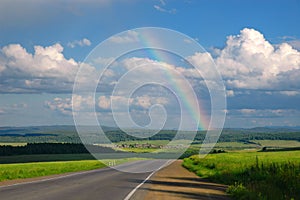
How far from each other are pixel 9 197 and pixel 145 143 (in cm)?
16276

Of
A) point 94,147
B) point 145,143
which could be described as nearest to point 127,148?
point 94,147

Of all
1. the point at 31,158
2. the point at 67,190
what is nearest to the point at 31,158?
the point at 31,158

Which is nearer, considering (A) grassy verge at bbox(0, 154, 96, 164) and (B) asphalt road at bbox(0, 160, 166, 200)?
(B) asphalt road at bbox(0, 160, 166, 200)

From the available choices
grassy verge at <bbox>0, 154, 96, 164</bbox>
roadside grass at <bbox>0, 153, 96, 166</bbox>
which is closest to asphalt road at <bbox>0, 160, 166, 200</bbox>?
grassy verge at <bbox>0, 154, 96, 164</bbox>

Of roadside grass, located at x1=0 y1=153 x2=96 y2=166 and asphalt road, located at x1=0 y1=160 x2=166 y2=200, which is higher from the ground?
asphalt road, located at x1=0 y1=160 x2=166 y2=200

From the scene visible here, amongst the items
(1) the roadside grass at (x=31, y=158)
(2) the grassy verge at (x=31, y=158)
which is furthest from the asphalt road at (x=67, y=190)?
(1) the roadside grass at (x=31, y=158)

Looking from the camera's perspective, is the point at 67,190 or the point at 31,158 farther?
the point at 31,158

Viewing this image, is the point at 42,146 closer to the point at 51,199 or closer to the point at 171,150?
the point at 171,150

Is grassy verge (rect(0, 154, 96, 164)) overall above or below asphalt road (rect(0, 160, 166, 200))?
below

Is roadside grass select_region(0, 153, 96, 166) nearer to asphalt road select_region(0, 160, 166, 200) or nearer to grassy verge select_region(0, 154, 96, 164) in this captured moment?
grassy verge select_region(0, 154, 96, 164)

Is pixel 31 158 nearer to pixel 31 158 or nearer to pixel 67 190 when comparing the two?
pixel 31 158

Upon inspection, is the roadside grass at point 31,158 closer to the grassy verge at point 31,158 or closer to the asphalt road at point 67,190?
the grassy verge at point 31,158

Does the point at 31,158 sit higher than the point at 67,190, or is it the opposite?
the point at 67,190

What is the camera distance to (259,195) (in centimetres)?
1617
